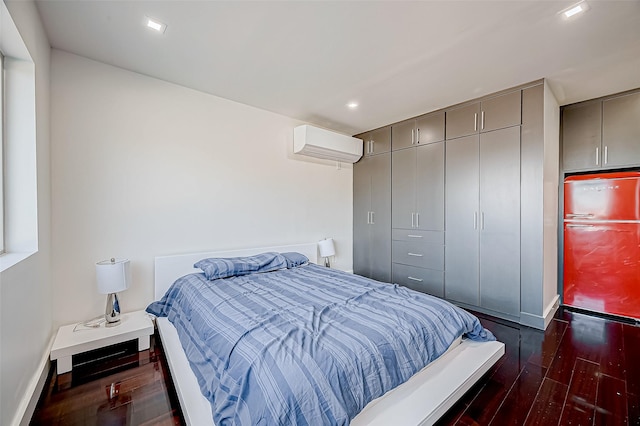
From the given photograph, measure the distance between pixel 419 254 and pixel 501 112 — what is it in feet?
6.38

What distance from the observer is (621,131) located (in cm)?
305

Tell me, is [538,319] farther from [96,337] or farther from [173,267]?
[96,337]

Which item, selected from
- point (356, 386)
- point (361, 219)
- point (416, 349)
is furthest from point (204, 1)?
point (361, 219)

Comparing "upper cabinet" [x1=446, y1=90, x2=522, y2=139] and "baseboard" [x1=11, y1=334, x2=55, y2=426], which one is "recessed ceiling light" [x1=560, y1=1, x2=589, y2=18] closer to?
"upper cabinet" [x1=446, y1=90, x2=522, y2=139]

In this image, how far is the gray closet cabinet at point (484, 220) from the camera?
296 cm

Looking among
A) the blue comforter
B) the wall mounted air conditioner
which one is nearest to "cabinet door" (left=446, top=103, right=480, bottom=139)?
the wall mounted air conditioner

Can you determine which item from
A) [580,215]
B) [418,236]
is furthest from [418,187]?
[580,215]

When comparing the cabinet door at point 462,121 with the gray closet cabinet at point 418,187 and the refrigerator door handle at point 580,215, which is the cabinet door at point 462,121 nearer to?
the gray closet cabinet at point 418,187

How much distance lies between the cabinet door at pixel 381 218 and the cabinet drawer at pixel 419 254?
0.49ft

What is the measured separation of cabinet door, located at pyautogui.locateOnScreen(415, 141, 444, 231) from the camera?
11.6ft

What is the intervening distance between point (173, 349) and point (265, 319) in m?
0.89

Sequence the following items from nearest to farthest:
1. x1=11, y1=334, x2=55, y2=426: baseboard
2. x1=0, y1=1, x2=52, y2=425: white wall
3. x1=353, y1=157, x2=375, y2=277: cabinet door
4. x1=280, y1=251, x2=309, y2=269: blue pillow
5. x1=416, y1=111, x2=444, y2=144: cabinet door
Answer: x1=0, y1=1, x2=52, y2=425: white wall
x1=11, y1=334, x2=55, y2=426: baseboard
x1=280, y1=251, x2=309, y2=269: blue pillow
x1=416, y1=111, x2=444, y2=144: cabinet door
x1=353, y1=157, x2=375, y2=277: cabinet door

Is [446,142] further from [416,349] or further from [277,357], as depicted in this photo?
[277,357]

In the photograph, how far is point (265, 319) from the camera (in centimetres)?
167
